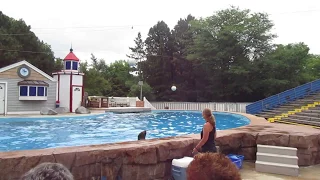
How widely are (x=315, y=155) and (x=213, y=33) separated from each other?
73.1 feet

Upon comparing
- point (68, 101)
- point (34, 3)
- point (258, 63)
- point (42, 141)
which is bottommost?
point (42, 141)

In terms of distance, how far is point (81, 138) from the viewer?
31.3ft

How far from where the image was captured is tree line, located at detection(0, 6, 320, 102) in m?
24.7

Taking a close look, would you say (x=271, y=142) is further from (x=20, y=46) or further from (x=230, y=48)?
(x=20, y=46)

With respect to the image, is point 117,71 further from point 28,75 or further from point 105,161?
point 105,161

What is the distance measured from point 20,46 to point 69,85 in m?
10.2

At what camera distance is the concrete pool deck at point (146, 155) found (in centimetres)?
382

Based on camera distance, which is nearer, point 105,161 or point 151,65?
point 105,161

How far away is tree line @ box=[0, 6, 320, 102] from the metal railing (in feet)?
21.4

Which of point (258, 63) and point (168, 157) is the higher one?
point (258, 63)

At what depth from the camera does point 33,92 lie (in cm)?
1653

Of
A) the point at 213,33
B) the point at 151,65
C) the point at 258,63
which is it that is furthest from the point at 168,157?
the point at 151,65

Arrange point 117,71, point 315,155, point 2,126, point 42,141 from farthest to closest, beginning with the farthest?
point 117,71
point 2,126
point 42,141
point 315,155

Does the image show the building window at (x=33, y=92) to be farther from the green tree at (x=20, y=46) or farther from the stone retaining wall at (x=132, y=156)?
the stone retaining wall at (x=132, y=156)
